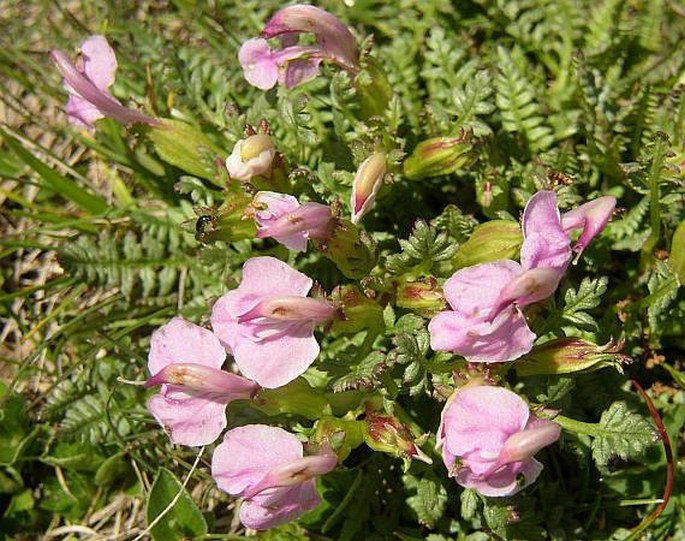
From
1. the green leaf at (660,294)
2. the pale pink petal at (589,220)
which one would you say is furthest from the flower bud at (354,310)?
the green leaf at (660,294)

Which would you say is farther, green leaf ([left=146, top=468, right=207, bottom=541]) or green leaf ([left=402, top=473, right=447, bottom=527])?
green leaf ([left=146, top=468, right=207, bottom=541])

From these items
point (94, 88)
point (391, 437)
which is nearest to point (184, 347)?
point (391, 437)

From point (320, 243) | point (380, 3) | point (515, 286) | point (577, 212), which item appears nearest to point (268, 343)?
point (320, 243)

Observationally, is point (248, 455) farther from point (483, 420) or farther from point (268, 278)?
point (483, 420)

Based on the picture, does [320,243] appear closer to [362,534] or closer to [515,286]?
[515,286]

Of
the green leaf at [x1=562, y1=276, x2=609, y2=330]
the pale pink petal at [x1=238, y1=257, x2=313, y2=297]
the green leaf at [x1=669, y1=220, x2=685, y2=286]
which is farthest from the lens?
the green leaf at [x1=669, y1=220, x2=685, y2=286]

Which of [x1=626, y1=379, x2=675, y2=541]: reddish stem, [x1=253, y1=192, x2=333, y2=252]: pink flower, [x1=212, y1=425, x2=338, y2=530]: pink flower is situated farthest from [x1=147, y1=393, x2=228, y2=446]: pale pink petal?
[x1=626, y1=379, x2=675, y2=541]: reddish stem

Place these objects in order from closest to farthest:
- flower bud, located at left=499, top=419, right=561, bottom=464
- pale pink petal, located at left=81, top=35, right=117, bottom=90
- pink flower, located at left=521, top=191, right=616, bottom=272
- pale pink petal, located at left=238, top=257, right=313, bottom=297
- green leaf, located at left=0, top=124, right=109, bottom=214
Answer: flower bud, located at left=499, top=419, right=561, bottom=464 < pink flower, located at left=521, top=191, right=616, bottom=272 < pale pink petal, located at left=238, top=257, right=313, bottom=297 < pale pink petal, located at left=81, top=35, right=117, bottom=90 < green leaf, located at left=0, top=124, right=109, bottom=214

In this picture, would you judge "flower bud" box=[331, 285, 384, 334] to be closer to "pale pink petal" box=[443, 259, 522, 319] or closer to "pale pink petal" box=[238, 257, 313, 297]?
"pale pink petal" box=[238, 257, 313, 297]
